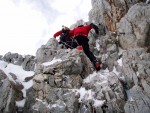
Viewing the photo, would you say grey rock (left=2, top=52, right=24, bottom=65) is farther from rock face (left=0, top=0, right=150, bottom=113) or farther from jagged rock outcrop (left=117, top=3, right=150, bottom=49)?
jagged rock outcrop (left=117, top=3, right=150, bottom=49)

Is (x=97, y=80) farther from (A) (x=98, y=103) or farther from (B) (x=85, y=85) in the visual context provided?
(A) (x=98, y=103)

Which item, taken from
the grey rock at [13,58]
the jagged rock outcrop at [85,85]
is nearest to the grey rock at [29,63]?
the grey rock at [13,58]

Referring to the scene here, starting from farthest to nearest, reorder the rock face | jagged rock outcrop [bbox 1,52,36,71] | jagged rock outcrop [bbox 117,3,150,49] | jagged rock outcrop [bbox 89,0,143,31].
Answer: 1. jagged rock outcrop [bbox 89,0,143,31]
2. jagged rock outcrop [bbox 1,52,36,71]
3. jagged rock outcrop [bbox 117,3,150,49]
4. the rock face

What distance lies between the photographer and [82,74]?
2223 cm

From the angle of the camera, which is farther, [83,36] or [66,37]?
[66,37]

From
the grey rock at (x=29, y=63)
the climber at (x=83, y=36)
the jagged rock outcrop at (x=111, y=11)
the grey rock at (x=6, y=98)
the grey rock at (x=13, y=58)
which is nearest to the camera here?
the grey rock at (x=6, y=98)

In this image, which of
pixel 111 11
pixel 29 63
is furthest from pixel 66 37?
pixel 111 11

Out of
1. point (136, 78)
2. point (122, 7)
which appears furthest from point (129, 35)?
point (136, 78)

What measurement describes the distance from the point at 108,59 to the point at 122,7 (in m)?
7.59

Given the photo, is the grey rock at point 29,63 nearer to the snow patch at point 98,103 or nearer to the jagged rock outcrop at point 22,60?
the jagged rock outcrop at point 22,60

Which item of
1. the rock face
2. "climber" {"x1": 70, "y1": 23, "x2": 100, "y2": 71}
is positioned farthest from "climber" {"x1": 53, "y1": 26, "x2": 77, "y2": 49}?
"climber" {"x1": 70, "y1": 23, "x2": 100, "y2": 71}

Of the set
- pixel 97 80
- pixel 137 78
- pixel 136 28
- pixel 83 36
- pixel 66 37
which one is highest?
pixel 136 28

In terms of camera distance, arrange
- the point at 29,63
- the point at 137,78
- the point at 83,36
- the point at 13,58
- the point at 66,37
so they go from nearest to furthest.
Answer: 1. the point at 137,78
2. the point at 83,36
3. the point at 66,37
4. the point at 29,63
5. the point at 13,58

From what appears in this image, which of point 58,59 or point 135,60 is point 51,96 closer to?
point 58,59
